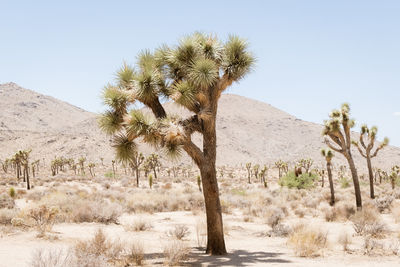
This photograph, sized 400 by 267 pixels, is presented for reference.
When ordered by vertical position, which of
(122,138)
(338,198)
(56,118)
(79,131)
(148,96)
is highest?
(56,118)

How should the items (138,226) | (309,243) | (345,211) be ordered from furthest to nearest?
1. (345,211)
2. (138,226)
3. (309,243)

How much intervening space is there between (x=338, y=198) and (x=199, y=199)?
383 inches

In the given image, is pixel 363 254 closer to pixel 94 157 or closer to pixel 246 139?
pixel 94 157

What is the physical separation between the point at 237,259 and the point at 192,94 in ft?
14.4

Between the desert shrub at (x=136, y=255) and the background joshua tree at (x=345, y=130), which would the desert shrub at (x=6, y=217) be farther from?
the background joshua tree at (x=345, y=130)

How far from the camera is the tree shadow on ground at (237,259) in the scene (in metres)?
9.20

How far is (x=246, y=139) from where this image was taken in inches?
5551

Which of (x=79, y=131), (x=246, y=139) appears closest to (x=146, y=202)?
(x=246, y=139)

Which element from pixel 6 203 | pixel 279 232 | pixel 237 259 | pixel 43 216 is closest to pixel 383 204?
pixel 279 232

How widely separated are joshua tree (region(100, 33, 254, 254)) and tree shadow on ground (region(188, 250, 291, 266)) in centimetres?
40

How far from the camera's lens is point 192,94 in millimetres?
9836

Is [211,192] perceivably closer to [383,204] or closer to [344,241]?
[344,241]

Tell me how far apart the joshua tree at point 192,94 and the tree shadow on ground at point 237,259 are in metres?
0.40

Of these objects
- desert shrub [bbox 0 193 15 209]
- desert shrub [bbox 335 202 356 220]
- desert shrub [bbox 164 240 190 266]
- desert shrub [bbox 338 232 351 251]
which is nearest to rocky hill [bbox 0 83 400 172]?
desert shrub [bbox 335 202 356 220]
